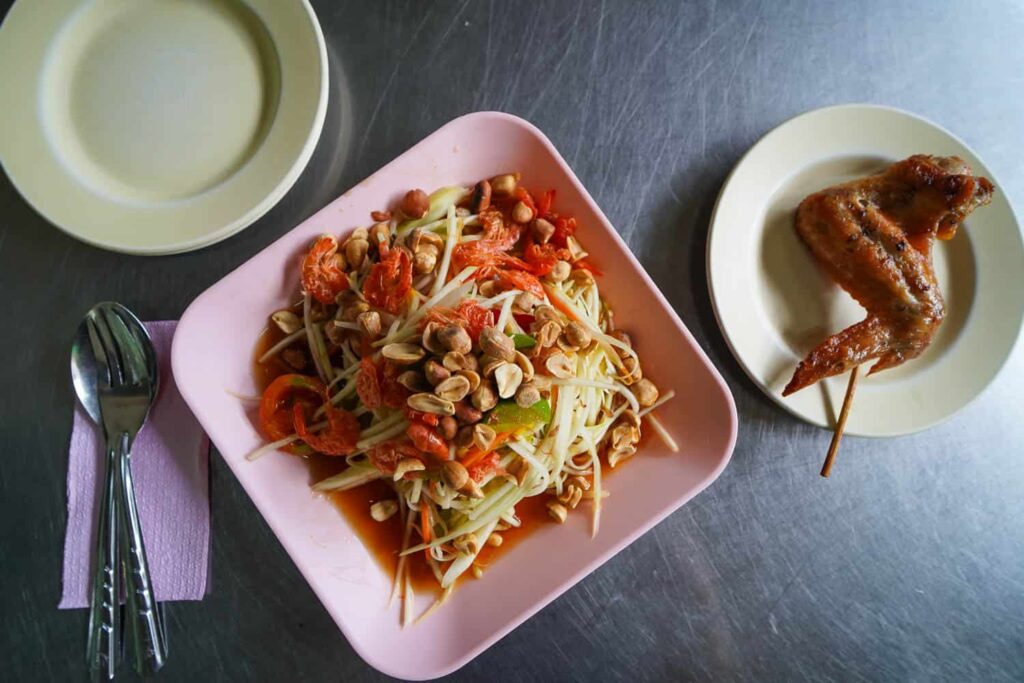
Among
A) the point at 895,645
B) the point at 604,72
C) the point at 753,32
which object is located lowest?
the point at 895,645

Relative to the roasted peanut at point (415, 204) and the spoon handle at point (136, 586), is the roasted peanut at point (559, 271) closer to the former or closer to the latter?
the roasted peanut at point (415, 204)

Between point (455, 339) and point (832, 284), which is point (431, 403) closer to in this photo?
point (455, 339)

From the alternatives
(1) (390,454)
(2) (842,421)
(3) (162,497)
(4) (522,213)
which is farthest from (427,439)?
(2) (842,421)

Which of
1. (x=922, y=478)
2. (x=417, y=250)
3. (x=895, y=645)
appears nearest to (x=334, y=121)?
(x=417, y=250)

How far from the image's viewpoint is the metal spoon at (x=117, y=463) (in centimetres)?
204

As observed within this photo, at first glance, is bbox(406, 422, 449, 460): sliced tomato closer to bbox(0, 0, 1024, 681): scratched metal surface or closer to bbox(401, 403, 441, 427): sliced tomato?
bbox(401, 403, 441, 427): sliced tomato

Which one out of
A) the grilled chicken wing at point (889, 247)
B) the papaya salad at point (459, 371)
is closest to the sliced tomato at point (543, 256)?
the papaya salad at point (459, 371)

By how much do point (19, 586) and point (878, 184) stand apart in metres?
3.12

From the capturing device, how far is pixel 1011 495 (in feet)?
7.82

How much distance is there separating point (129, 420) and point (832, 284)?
7.76 ft

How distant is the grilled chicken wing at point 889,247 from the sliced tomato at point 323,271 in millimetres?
1441

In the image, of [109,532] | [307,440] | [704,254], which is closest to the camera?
[307,440]

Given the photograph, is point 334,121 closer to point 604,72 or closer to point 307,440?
point 604,72

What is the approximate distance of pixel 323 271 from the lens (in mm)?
1866
